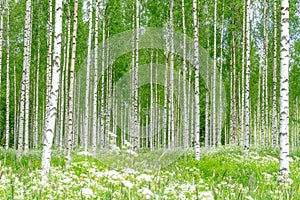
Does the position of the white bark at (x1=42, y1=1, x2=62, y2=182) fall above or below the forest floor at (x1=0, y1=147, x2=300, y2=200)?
above

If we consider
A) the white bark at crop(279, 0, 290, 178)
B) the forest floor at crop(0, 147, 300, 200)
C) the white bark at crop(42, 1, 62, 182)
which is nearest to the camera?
the forest floor at crop(0, 147, 300, 200)

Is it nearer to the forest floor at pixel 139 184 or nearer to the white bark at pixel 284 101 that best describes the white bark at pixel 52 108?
the forest floor at pixel 139 184

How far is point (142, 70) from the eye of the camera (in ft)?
116

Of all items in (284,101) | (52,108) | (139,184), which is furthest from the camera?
(284,101)

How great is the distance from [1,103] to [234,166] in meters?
31.7

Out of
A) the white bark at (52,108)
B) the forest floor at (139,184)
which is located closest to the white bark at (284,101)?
the forest floor at (139,184)

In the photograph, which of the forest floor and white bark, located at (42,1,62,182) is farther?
white bark, located at (42,1,62,182)

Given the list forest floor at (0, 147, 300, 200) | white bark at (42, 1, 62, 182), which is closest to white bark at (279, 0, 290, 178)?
forest floor at (0, 147, 300, 200)

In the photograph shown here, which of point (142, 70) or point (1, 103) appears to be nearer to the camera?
point (142, 70)

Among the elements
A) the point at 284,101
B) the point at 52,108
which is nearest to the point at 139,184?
the point at 52,108

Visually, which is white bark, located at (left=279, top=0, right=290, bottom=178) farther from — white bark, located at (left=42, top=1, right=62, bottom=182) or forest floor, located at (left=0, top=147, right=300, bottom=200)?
white bark, located at (left=42, top=1, right=62, bottom=182)

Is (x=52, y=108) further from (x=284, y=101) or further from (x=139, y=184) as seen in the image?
(x=284, y=101)

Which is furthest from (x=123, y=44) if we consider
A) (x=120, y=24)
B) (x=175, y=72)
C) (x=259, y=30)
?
(x=259, y=30)

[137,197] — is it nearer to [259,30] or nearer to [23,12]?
[23,12]
